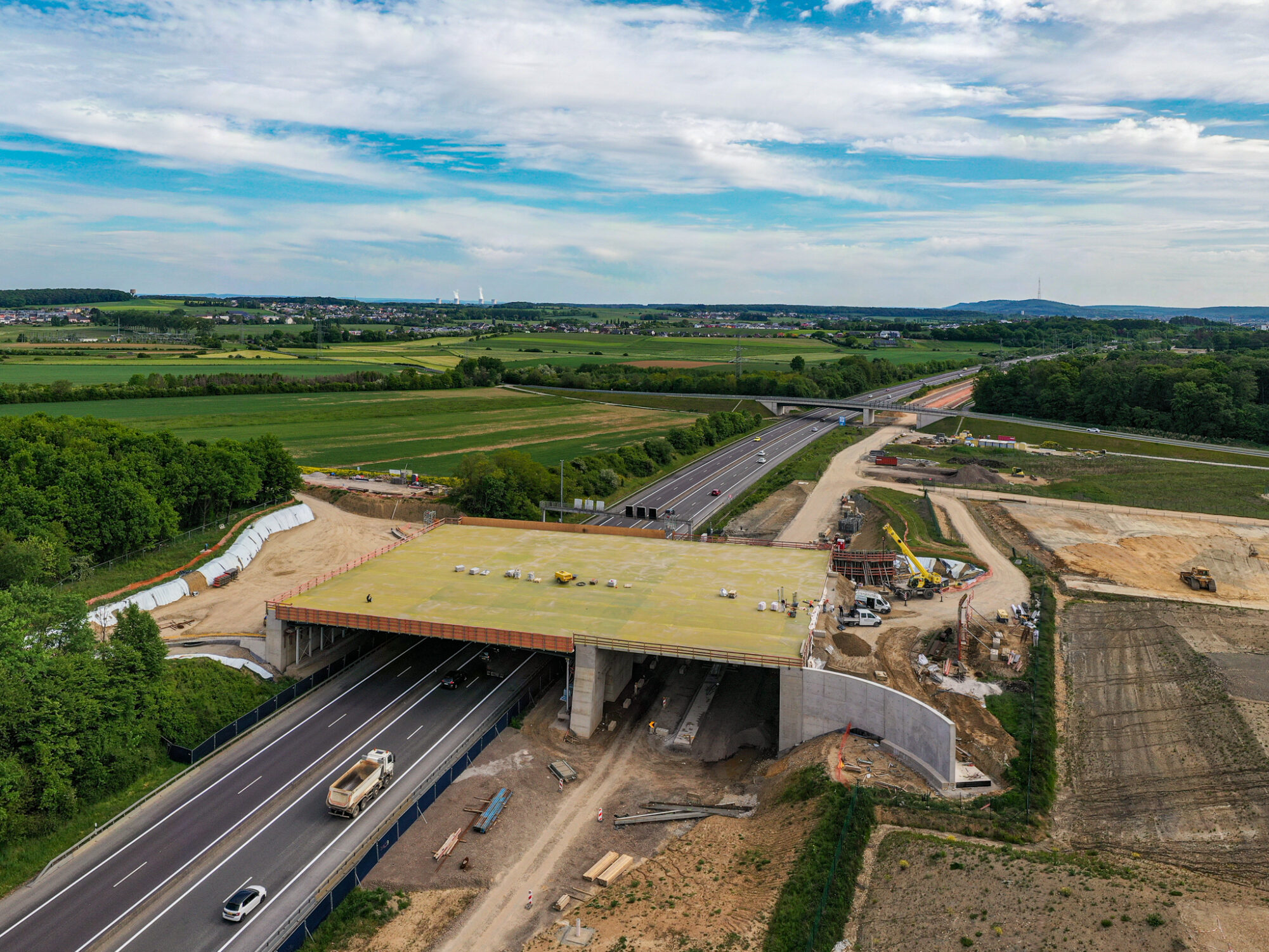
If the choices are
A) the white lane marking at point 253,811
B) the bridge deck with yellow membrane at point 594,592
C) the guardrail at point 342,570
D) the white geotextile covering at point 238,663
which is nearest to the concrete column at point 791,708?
the bridge deck with yellow membrane at point 594,592

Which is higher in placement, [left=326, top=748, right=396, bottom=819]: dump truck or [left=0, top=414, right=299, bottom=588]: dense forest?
[left=0, top=414, right=299, bottom=588]: dense forest

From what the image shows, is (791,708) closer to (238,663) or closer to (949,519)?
(238,663)

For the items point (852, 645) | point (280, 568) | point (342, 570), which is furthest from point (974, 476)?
point (280, 568)

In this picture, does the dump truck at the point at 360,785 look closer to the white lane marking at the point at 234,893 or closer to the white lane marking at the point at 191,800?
the white lane marking at the point at 234,893

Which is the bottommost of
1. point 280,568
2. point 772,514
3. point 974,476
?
point 280,568

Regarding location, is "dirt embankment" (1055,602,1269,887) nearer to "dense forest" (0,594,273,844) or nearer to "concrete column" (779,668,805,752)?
"concrete column" (779,668,805,752)

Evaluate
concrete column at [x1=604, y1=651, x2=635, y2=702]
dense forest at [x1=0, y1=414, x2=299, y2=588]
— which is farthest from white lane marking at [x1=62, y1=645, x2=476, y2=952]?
dense forest at [x1=0, y1=414, x2=299, y2=588]
